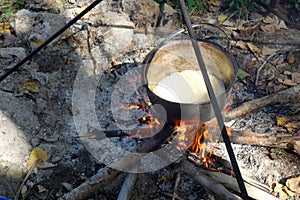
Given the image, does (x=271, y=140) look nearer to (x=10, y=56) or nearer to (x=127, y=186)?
(x=127, y=186)

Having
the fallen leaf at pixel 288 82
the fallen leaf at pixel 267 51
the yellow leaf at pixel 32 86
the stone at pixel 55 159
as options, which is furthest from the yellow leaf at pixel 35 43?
the fallen leaf at pixel 288 82

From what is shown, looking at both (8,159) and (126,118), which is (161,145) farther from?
(8,159)

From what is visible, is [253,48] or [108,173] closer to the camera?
[108,173]

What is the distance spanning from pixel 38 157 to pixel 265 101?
66.7 inches

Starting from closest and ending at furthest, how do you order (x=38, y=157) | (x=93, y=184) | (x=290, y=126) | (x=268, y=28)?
(x=93, y=184) < (x=38, y=157) < (x=290, y=126) < (x=268, y=28)

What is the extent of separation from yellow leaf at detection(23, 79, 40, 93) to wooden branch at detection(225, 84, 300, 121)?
145 centimetres

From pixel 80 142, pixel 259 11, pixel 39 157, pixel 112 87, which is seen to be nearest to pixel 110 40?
pixel 112 87

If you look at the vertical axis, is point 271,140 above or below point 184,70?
below

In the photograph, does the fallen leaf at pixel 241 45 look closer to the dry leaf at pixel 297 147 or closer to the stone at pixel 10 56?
the dry leaf at pixel 297 147

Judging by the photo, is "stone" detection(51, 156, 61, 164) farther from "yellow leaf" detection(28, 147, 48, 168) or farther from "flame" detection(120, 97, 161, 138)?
"flame" detection(120, 97, 161, 138)

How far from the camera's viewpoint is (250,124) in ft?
9.41

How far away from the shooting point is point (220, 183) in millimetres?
2354

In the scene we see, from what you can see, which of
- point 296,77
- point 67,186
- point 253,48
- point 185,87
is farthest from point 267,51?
point 67,186

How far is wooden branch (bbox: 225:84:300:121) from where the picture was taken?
282 cm
